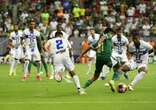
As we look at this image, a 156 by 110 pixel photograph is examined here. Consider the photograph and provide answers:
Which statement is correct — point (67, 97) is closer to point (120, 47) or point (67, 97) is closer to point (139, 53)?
point (139, 53)

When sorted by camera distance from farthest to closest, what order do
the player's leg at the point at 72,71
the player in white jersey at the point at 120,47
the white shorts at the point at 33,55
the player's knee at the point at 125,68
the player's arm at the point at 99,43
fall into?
the white shorts at the point at 33,55 → the player in white jersey at the point at 120,47 → the player's knee at the point at 125,68 → the player's arm at the point at 99,43 → the player's leg at the point at 72,71

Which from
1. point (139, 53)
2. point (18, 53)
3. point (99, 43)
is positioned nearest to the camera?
point (99, 43)

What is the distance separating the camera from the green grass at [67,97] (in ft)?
53.4

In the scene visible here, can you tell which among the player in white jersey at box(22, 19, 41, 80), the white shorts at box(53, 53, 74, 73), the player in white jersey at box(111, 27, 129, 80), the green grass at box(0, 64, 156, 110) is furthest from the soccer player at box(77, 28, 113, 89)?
the player in white jersey at box(22, 19, 41, 80)

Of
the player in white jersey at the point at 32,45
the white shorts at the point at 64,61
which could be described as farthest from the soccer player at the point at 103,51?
the player in white jersey at the point at 32,45

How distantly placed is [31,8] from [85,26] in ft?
14.5

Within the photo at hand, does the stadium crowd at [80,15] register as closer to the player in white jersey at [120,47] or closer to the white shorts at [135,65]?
the player in white jersey at [120,47]

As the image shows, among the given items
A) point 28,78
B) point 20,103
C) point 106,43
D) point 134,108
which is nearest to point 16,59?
point 28,78

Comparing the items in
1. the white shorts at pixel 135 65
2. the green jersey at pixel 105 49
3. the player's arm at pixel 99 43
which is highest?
the player's arm at pixel 99 43

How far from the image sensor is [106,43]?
788 inches

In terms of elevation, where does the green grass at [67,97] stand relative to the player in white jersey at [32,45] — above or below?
below

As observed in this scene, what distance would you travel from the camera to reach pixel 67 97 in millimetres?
18656

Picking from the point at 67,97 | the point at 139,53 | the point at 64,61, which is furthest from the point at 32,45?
the point at 67,97

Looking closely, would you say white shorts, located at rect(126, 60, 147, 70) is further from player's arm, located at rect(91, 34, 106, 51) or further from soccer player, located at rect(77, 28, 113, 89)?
player's arm, located at rect(91, 34, 106, 51)
